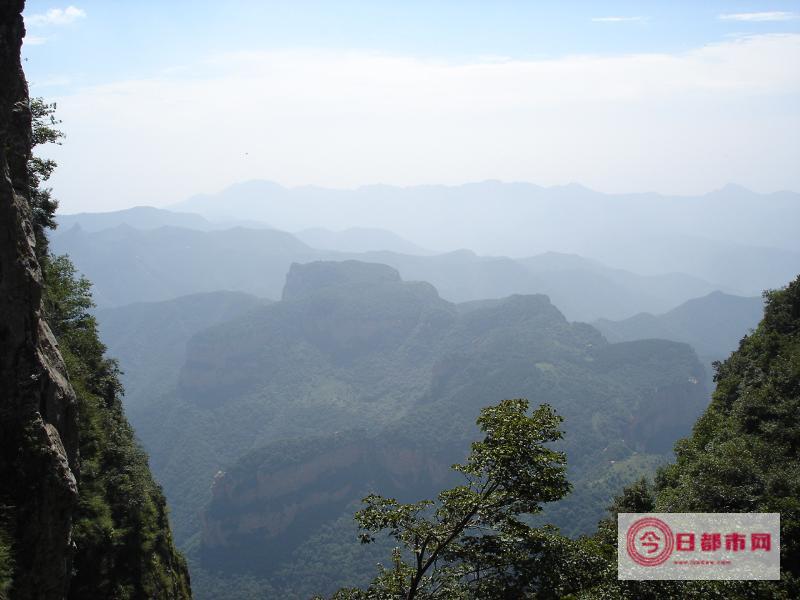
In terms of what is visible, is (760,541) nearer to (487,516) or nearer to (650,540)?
(650,540)

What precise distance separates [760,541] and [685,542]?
1.96 meters

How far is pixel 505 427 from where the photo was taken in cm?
998

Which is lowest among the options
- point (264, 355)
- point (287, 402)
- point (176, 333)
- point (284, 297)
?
point (287, 402)

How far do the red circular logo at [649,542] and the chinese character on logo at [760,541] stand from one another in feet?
6.44

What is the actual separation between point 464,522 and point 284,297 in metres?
150

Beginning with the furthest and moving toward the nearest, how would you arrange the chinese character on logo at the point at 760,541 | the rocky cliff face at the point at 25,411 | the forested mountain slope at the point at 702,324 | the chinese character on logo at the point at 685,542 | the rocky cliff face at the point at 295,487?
the forested mountain slope at the point at 702,324, the rocky cliff face at the point at 295,487, the chinese character on logo at the point at 760,541, the chinese character on logo at the point at 685,542, the rocky cliff face at the point at 25,411

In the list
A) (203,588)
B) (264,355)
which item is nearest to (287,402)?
(264,355)

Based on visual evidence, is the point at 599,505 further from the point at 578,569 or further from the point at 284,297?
the point at 284,297

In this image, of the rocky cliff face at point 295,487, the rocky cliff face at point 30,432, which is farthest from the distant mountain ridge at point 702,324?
the rocky cliff face at point 30,432

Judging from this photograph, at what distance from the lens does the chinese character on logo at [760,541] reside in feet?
38.9

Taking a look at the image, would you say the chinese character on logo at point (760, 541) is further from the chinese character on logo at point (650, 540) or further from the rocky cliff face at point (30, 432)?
the rocky cliff face at point (30, 432)

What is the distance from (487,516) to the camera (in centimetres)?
970

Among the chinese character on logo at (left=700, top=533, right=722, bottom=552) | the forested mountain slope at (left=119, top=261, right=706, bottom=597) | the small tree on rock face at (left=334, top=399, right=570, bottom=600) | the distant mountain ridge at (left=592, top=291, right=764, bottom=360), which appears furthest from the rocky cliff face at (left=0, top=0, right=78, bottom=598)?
the distant mountain ridge at (left=592, top=291, right=764, bottom=360)

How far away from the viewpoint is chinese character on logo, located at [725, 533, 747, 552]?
1169 centimetres
